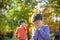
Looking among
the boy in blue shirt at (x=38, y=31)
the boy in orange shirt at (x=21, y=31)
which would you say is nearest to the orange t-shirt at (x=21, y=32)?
the boy in orange shirt at (x=21, y=31)

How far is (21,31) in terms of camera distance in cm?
209

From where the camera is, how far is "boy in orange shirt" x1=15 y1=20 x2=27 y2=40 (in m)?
2.06

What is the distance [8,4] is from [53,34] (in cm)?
78

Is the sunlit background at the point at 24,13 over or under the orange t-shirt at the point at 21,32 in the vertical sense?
over

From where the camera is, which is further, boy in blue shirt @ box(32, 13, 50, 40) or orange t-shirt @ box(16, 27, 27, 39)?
orange t-shirt @ box(16, 27, 27, 39)

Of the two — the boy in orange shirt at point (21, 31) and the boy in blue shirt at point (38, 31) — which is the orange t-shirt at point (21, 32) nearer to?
the boy in orange shirt at point (21, 31)

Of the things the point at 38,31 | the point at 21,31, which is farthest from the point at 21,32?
the point at 38,31

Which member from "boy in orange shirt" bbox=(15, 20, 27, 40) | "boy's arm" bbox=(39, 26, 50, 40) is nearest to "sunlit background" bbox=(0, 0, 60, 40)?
"boy in orange shirt" bbox=(15, 20, 27, 40)

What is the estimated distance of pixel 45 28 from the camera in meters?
1.07

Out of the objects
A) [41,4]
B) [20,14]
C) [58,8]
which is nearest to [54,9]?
[58,8]

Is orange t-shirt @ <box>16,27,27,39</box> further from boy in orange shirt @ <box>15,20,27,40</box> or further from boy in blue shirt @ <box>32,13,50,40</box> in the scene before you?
boy in blue shirt @ <box>32,13,50,40</box>

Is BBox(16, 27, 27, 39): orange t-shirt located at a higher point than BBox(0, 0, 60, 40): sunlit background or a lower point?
lower

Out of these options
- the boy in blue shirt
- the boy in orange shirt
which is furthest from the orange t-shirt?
the boy in blue shirt

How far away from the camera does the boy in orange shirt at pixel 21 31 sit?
2.06 m
